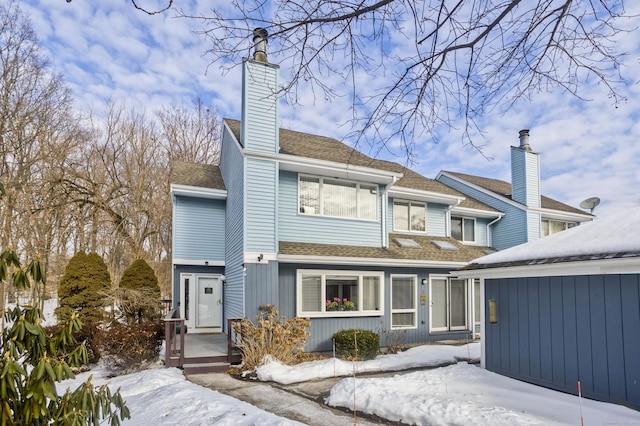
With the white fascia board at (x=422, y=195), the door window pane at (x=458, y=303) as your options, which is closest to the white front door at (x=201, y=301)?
the white fascia board at (x=422, y=195)

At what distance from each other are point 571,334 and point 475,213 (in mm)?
10258

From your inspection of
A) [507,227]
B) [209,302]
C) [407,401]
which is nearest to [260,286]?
[209,302]

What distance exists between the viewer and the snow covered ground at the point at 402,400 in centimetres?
524

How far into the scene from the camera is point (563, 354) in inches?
263

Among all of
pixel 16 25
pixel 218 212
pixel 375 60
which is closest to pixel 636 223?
pixel 375 60

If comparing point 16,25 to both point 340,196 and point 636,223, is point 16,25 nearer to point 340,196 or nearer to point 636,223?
point 340,196

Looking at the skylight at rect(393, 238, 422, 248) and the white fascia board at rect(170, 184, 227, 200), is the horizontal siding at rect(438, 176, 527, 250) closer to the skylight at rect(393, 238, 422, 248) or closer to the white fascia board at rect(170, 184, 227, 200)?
the skylight at rect(393, 238, 422, 248)

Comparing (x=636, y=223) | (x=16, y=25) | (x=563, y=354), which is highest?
(x=16, y=25)

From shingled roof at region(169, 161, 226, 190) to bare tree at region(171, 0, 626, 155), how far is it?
9499 mm

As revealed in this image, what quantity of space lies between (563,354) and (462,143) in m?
4.62

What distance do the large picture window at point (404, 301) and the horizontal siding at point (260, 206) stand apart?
423 centimetres

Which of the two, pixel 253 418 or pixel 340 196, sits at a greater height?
pixel 340 196

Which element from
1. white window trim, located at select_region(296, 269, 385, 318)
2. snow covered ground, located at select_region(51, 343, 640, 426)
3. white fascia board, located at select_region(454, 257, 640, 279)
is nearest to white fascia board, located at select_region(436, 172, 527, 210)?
white window trim, located at select_region(296, 269, 385, 318)

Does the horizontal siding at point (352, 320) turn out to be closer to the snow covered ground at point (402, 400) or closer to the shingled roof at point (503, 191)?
the snow covered ground at point (402, 400)
